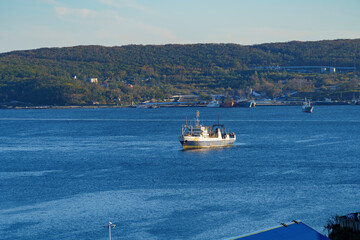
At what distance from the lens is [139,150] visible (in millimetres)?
59250

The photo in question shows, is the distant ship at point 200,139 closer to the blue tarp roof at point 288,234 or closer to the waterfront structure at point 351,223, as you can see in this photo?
the waterfront structure at point 351,223

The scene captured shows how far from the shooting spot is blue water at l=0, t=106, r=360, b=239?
29.1 m

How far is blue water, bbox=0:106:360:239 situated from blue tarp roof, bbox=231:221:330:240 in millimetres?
7766

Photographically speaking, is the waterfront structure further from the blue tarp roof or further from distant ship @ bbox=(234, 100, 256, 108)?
distant ship @ bbox=(234, 100, 256, 108)

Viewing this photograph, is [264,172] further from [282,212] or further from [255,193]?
[282,212]

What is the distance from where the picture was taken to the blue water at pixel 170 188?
29141 mm

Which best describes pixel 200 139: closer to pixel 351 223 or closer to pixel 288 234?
pixel 351 223

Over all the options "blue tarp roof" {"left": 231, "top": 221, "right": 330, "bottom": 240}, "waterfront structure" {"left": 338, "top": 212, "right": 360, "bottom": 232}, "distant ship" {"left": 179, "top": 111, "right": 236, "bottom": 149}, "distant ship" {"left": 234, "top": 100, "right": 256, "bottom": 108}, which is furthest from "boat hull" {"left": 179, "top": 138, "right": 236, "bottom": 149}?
"distant ship" {"left": 234, "top": 100, "right": 256, "bottom": 108}

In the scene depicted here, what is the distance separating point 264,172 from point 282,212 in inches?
492

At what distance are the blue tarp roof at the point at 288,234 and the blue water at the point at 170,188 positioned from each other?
7766mm

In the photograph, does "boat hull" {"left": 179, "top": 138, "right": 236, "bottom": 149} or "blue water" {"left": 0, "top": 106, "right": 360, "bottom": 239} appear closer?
"blue water" {"left": 0, "top": 106, "right": 360, "bottom": 239}

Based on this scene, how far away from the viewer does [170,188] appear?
1490 inches

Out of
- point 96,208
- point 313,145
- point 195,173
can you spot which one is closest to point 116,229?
point 96,208

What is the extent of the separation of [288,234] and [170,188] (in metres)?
18.7
